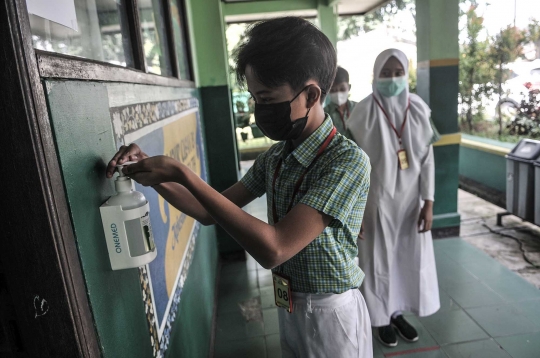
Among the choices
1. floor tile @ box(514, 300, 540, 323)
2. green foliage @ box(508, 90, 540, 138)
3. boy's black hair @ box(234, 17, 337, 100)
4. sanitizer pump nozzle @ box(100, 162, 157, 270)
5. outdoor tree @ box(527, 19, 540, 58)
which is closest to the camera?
sanitizer pump nozzle @ box(100, 162, 157, 270)

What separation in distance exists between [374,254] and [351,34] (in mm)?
15592

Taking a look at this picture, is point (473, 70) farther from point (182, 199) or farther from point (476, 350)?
point (182, 199)

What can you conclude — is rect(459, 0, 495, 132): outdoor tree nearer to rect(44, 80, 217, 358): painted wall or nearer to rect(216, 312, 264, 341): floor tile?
rect(216, 312, 264, 341): floor tile

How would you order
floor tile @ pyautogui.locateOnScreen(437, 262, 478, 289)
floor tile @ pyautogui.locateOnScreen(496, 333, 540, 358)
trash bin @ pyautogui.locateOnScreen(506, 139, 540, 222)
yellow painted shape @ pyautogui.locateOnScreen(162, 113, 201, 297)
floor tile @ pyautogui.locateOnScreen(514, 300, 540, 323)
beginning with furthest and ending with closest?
trash bin @ pyautogui.locateOnScreen(506, 139, 540, 222), floor tile @ pyautogui.locateOnScreen(437, 262, 478, 289), floor tile @ pyautogui.locateOnScreen(514, 300, 540, 323), floor tile @ pyautogui.locateOnScreen(496, 333, 540, 358), yellow painted shape @ pyautogui.locateOnScreen(162, 113, 201, 297)

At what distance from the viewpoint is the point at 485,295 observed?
2863 millimetres

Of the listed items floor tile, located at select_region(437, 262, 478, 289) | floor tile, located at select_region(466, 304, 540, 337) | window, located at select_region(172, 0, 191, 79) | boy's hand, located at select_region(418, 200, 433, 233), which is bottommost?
floor tile, located at select_region(466, 304, 540, 337)

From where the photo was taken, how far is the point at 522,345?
230 cm

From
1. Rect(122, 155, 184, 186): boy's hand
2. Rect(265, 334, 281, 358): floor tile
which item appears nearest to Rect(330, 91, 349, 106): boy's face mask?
Rect(265, 334, 281, 358): floor tile

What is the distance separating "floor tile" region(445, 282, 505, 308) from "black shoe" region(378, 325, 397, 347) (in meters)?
0.68

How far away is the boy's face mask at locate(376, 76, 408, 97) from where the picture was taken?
2297 millimetres

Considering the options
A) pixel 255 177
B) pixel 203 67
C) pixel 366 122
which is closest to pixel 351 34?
pixel 203 67

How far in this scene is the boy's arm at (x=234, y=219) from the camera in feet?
2.71

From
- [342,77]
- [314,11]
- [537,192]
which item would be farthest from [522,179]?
[314,11]

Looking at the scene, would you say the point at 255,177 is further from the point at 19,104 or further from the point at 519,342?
the point at 519,342
